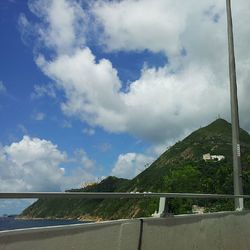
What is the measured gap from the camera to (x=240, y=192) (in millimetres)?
13094

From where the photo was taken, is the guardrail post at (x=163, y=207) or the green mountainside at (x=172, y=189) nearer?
the green mountainside at (x=172, y=189)

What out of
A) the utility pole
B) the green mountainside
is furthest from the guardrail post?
the utility pole

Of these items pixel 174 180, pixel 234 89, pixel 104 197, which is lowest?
pixel 104 197

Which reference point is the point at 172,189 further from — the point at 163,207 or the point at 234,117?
the point at 163,207

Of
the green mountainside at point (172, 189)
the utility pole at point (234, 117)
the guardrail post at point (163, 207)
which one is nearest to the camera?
the green mountainside at point (172, 189)

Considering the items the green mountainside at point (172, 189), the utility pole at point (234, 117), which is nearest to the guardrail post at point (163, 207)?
the green mountainside at point (172, 189)

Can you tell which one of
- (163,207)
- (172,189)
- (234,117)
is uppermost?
(172,189)

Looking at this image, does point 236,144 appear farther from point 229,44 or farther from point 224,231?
point 224,231

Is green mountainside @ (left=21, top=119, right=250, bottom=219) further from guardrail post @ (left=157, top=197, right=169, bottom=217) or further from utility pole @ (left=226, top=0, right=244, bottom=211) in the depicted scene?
utility pole @ (left=226, top=0, right=244, bottom=211)

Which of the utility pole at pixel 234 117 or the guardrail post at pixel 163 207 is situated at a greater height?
the utility pole at pixel 234 117

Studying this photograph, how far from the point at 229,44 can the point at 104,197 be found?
9864mm

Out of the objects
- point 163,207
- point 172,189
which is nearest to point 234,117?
point 163,207

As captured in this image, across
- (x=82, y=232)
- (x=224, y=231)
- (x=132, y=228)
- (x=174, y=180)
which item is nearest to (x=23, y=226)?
(x=82, y=232)

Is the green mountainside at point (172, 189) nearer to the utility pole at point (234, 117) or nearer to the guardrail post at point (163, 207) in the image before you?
the guardrail post at point (163, 207)
